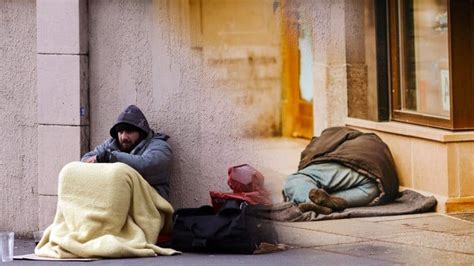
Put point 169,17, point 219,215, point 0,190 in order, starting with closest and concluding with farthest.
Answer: point 219,215, point 169,17, point 0,190

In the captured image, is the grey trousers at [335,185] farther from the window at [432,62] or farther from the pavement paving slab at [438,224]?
the window at [432,62]

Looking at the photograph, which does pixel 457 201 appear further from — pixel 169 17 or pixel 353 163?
pixel 169 17

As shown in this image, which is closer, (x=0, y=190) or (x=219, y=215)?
(x=219, y=215)

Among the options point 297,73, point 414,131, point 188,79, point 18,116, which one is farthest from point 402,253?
point 18,116

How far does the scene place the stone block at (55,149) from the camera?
9.06 metres

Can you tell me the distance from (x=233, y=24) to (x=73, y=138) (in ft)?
5.17

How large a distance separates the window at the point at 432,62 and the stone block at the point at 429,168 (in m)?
0.21

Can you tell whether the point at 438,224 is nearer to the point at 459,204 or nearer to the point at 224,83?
the point at 459,204

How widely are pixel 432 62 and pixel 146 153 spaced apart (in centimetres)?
223

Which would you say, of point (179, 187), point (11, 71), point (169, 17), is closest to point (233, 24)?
point (169, 17)

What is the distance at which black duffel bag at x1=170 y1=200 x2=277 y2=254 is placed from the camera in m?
8.12

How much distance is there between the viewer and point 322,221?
28.0 ft

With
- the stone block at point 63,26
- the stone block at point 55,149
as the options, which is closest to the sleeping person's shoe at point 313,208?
the stone block at point 55,149

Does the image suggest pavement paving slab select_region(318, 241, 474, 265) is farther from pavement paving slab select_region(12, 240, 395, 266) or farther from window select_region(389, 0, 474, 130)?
window select_region(389, 0, 474, 130)
